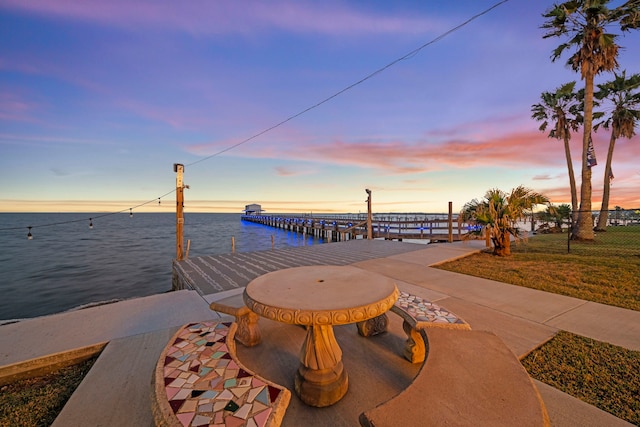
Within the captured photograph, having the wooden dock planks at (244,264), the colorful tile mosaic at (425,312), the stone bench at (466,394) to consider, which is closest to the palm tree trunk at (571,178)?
the wooden dock planks at (244,264)

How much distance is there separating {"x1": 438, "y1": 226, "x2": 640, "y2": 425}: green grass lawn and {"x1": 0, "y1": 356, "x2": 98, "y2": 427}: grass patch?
4351mm

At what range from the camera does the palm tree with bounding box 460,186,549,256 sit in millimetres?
7789

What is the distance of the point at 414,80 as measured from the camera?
937cm

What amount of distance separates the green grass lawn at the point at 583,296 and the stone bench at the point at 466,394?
97cm

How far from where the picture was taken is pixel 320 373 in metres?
2.22

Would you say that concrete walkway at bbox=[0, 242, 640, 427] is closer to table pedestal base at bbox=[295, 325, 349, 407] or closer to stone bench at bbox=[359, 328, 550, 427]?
table pedestal base at bbox=[295, 325, 349, 407]

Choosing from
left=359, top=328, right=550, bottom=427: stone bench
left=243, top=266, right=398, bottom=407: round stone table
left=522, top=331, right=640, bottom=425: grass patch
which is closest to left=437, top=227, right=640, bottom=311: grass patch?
left=522, top=331, right=640, bottom=425: grass patch

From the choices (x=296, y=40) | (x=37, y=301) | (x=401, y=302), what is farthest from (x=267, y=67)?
(x=37, y=301)

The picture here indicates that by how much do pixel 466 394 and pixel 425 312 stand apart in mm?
1194

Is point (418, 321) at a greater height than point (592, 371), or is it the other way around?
point (418, 321)

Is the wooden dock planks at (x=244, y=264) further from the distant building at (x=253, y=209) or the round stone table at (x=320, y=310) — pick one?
the distant building at (x=253, y=209)

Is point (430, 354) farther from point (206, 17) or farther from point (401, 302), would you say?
point (206, 17)

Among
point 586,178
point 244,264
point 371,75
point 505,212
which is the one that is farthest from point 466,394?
point 586,178

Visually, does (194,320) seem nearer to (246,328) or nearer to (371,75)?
(246,328)
